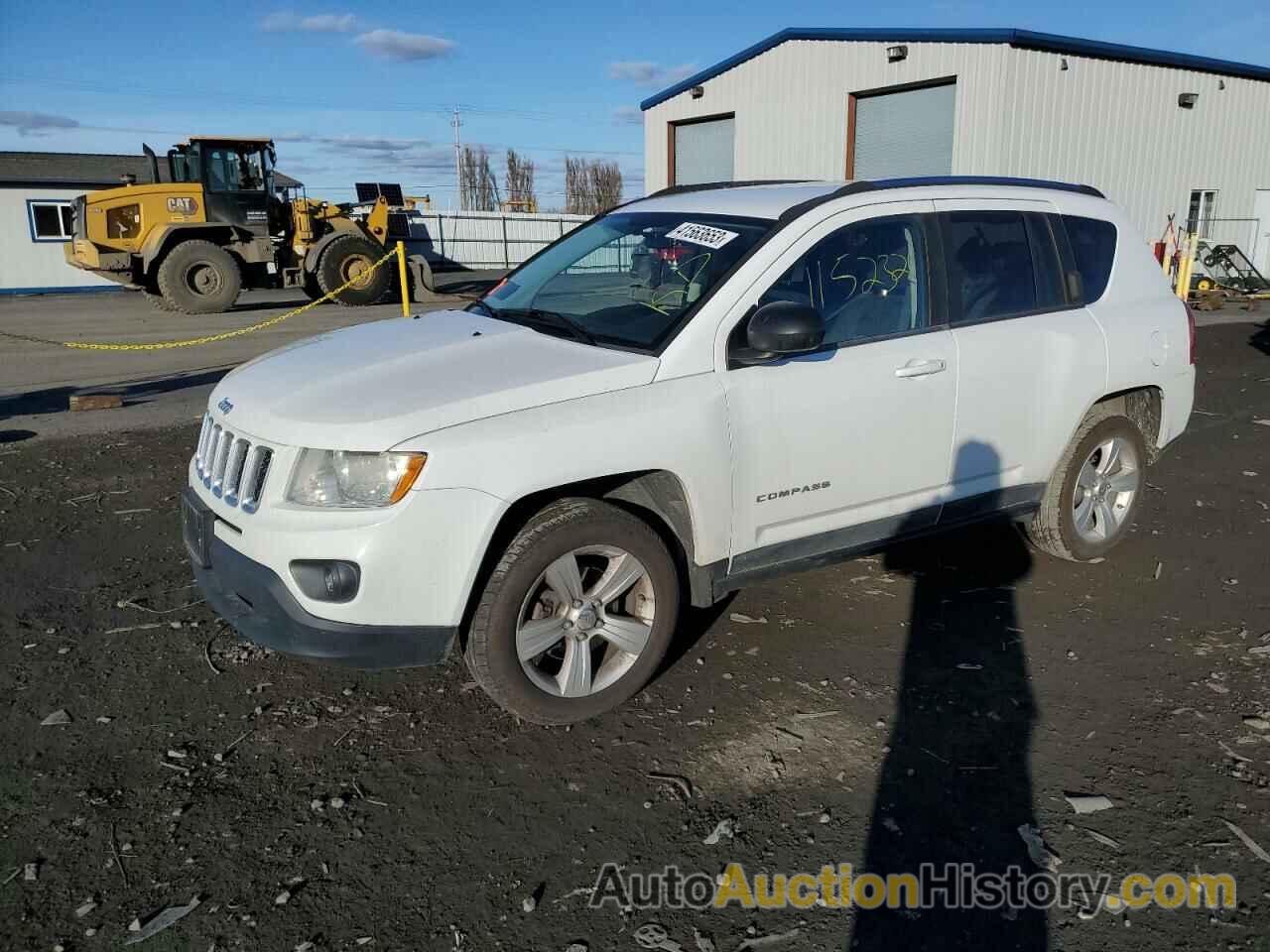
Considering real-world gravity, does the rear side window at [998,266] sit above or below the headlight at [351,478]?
above

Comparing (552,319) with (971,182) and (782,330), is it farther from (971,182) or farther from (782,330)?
(971,182)

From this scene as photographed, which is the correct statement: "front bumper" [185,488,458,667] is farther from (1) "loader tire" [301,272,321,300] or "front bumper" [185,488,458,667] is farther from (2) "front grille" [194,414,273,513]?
(1) "loader tire" [301,272,321,300]

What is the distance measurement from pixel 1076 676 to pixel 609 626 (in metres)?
1.97

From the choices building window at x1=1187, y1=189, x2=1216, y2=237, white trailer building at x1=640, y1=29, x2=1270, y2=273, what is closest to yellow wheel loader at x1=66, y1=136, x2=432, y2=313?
white trailer building at x1=640, y1=29, x2=1270, y2=273

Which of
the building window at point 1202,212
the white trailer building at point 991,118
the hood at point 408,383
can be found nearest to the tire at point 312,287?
the white trailer building at point 991,118

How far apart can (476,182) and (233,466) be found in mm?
79321

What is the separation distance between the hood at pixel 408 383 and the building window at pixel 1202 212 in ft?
79.6

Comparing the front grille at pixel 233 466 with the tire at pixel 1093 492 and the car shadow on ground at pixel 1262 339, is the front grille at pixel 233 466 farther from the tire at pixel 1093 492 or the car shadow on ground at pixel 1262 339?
the car shadow on ground at pixel 1262 339

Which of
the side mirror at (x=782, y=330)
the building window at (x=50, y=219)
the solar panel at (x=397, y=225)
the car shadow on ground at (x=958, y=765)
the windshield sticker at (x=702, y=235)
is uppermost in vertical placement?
the building window at (x=50, y=219)

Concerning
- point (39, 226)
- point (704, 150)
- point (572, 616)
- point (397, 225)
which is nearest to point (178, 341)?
point (397, 225)

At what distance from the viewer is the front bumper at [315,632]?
3084 mm

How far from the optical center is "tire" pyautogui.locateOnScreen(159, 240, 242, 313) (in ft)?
60.3

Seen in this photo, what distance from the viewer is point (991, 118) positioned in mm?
18062

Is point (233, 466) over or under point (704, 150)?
under
